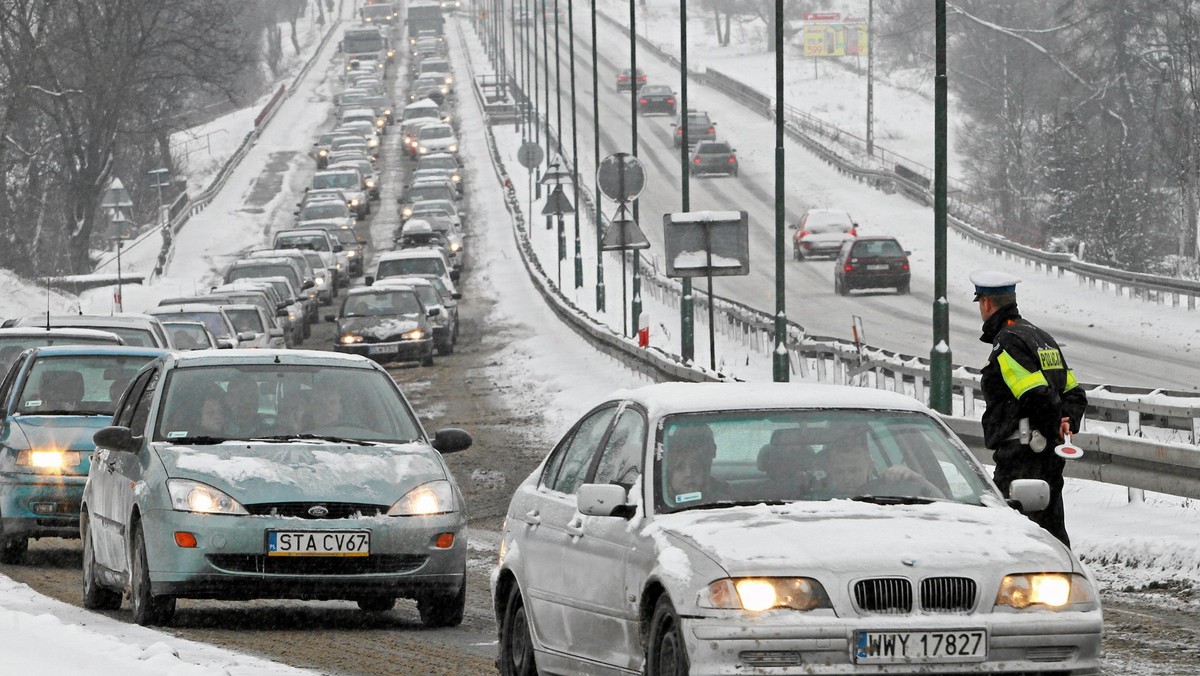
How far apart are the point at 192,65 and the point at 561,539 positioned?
2146 inches

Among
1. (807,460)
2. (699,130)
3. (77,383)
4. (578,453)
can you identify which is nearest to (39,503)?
(77,383)

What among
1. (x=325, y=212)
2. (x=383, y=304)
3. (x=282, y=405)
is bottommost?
(x=325, y=212)

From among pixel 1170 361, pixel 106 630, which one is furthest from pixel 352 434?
pixel 1170 361

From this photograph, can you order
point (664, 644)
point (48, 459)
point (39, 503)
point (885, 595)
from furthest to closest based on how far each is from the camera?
1. point (48, 459)
2. point (39, 503)
3. point (664, 644)
4. point (885, 595)

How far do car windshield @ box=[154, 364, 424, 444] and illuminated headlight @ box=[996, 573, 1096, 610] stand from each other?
5.34 metres

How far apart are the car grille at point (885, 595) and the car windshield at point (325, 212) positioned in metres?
59.2

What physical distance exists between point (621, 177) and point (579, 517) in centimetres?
2541

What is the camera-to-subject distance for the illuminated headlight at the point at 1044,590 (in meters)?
7.09

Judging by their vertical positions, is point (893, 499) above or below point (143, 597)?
above

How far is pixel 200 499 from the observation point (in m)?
11.0

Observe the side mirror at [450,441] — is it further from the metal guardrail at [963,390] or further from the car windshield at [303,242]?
the car windshield at [303,242]

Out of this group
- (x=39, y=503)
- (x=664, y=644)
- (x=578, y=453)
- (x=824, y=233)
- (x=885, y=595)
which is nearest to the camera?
(x=885, y=595)

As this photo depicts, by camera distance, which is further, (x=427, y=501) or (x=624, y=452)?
(x=427, y=501)

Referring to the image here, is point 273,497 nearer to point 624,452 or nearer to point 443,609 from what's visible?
point 443,609
